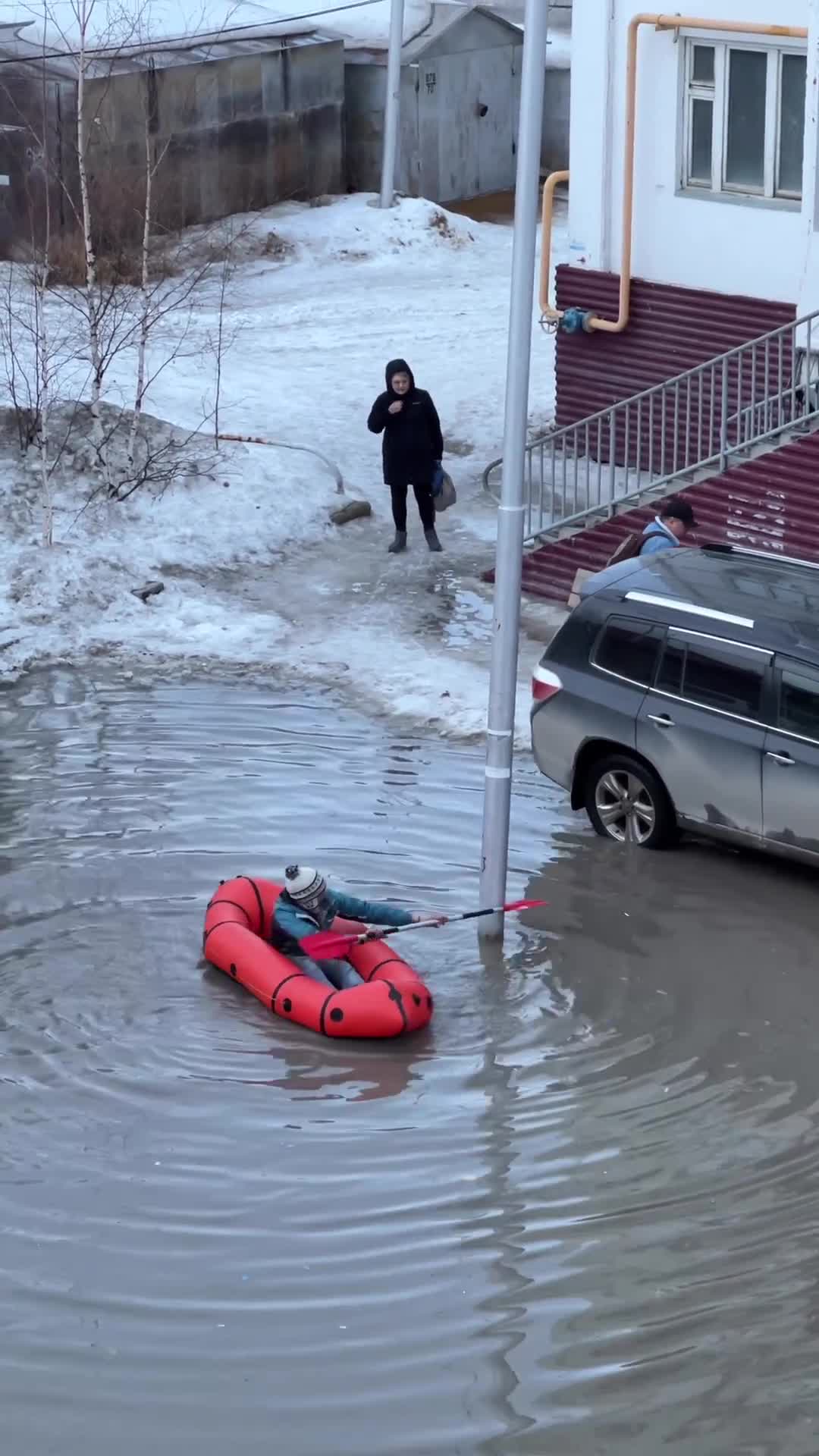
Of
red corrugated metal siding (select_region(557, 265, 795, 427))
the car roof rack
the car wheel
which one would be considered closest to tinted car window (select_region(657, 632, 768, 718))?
the car wheel

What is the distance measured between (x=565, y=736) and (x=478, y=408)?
949 cm

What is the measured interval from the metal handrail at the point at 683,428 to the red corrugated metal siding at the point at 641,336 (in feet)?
0.68

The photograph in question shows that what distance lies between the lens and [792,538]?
49.6ft

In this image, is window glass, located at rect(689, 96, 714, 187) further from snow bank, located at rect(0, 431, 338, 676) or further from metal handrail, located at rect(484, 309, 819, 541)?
snow bank, located at rect(0, 431, 338, 676)

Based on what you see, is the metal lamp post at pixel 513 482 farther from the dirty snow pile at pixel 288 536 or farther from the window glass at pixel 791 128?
the window glass at pixel 791 128

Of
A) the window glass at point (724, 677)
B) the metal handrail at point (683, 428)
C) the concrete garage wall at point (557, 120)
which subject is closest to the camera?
the window glass at point (724, 677)

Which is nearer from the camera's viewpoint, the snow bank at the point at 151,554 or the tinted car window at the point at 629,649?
the tinted car window at the point at 629,649

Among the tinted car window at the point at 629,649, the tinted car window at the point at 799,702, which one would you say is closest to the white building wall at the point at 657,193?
the tinted car window at the point at 629,649

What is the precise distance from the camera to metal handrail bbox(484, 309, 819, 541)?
15680 mm

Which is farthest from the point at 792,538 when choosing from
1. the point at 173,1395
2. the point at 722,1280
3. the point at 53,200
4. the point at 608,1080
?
the point at 53,200

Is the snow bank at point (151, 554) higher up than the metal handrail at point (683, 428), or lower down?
lower down

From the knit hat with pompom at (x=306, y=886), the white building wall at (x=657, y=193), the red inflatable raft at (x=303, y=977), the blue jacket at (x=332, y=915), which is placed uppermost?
the white building wall at (x=657, y=193)

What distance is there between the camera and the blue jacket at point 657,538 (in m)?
12.9

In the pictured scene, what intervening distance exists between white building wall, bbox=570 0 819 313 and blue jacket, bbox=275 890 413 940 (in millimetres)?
8805
